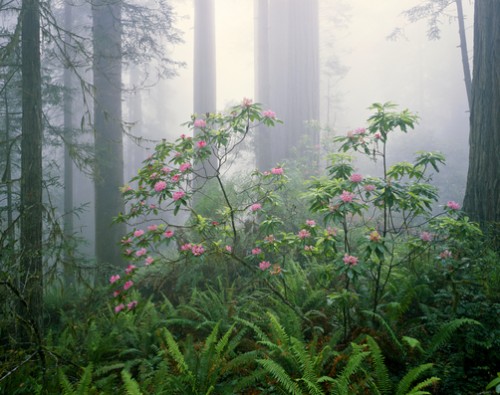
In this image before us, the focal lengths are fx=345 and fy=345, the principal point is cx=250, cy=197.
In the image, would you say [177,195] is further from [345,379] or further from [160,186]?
[345,379]

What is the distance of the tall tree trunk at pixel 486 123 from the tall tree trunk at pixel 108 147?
20.7 ft

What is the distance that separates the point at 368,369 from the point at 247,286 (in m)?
2.51

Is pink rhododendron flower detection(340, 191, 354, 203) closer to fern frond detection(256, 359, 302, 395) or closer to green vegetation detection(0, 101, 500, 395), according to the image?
green vegetation detection(0, 101, 500, 395)

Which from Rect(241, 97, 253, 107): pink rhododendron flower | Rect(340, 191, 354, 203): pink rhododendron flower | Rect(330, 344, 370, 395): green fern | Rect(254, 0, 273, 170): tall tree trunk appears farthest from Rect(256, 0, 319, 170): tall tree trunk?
Rect(330, 344, 370, 395): green fern

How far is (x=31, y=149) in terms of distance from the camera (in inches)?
168

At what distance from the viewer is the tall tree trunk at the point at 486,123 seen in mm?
4863

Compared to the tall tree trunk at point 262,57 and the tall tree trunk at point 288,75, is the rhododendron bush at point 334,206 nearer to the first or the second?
the tall tree trunk at point 288,75

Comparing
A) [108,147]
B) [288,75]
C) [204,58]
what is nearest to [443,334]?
[108,147]

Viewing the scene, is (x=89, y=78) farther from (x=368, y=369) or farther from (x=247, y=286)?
(x=368, y=369)

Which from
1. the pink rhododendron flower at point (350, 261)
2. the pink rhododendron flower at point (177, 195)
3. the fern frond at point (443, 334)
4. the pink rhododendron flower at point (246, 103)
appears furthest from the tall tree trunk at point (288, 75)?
the fern frond at point (443, 334)

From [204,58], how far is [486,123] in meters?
10.1

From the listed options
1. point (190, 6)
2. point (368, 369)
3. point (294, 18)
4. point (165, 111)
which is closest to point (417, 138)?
point (294, 18)

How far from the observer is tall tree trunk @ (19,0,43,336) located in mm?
4113

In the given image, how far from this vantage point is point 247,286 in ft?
17.0
